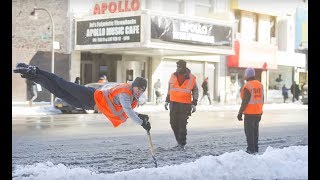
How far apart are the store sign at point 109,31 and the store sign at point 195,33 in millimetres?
211

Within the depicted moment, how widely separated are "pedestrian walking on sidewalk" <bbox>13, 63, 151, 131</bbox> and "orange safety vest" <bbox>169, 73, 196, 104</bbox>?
0.54m

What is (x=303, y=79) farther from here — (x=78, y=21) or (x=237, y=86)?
(x=78, y=21)

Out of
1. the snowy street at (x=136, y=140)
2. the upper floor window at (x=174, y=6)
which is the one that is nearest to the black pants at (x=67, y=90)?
the snowy street at (x=136, y=140)

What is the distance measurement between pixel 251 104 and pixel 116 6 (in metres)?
1.84

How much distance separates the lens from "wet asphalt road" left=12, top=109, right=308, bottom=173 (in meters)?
5.13

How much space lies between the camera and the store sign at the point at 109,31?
543 cm

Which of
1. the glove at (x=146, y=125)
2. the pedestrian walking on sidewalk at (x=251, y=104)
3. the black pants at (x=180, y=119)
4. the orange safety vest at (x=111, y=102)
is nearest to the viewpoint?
the orange safety vest at (x=111, y=102)

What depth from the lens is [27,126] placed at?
24.5 ft

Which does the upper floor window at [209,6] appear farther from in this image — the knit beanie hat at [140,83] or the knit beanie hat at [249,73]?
the knit beanie hat at [140,83]

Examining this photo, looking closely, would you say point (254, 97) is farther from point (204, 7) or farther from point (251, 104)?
point (204, 7)

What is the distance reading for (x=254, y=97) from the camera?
6016mm

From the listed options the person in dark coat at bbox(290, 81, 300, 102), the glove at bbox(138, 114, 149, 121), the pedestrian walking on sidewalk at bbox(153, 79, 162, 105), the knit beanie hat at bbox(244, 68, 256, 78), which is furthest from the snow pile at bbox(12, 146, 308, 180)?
the knit beanie hat at bbox(244, 68, 256, 78)
